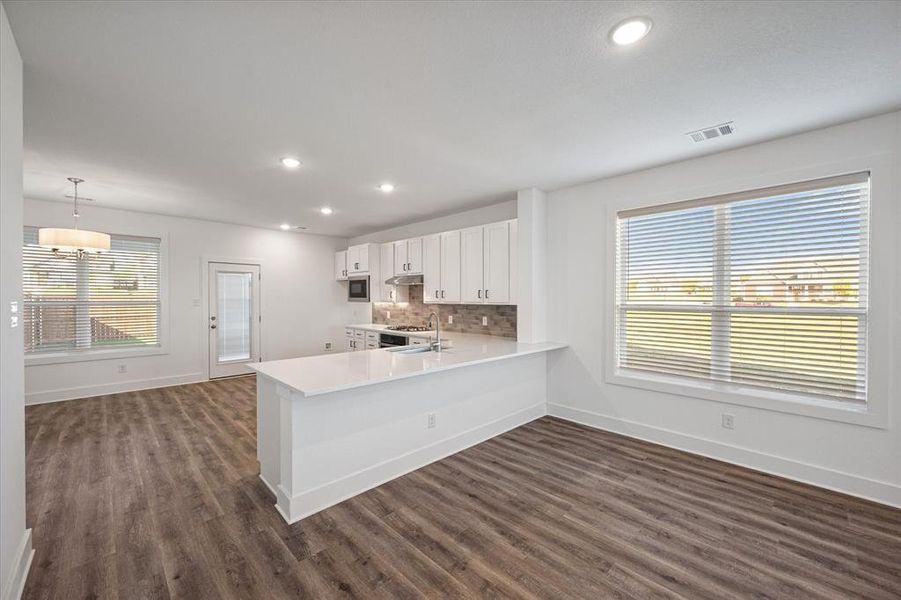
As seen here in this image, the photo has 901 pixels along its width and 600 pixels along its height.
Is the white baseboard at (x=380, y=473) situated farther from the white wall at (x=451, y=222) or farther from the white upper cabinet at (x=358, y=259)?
the white upper cabinet at (x=358, y=259)

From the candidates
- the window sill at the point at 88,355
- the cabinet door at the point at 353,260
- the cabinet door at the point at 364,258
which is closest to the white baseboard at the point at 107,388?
the window sill at the point at 88,355

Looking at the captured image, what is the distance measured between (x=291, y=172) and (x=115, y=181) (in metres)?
2.02

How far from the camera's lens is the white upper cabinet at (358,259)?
653 centimetres

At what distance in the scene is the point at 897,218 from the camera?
8.32 ft

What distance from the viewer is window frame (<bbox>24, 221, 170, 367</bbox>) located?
4930mm

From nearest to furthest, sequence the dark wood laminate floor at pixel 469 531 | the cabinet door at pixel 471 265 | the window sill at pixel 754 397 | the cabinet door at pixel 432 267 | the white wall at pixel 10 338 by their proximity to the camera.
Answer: the white wall at pixel 10 338
the dark wood laminate floor at pixel 469 531
the window sill at pixel 754 397
the cabinet door at pixel 471 265
the cabinet door at pixel 432 267

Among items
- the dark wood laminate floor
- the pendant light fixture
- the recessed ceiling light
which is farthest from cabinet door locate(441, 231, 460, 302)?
the pendant light fixture

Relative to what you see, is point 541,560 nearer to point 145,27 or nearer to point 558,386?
point 558,386

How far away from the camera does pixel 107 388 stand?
5.34 meters

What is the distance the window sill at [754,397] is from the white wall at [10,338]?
4269 mm

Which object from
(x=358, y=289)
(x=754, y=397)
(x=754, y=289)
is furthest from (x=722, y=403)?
(x=358, y=289)

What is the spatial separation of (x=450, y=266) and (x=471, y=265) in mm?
364

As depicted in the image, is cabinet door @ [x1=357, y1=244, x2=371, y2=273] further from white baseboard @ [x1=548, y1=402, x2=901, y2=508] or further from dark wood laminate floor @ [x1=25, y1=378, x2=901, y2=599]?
white baseboard @ [x1=548, y1=402, x2=901, y2=508]

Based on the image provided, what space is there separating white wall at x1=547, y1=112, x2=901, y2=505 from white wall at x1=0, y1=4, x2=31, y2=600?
414 cm
